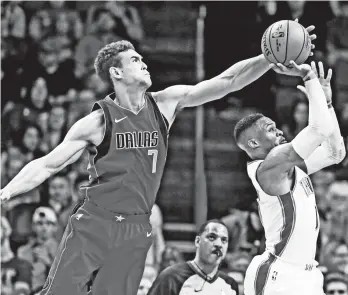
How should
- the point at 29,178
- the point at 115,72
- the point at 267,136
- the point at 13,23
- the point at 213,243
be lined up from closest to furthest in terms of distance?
the point at 29,178 → the point at 115,72 → the point at 267,136 → the point at 213,243 → the point at 13,23

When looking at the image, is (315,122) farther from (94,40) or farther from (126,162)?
(94,40)

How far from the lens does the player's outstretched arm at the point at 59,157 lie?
176 inches

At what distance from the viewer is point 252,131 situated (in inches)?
209

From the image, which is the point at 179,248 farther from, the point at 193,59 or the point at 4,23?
the point at 4,23

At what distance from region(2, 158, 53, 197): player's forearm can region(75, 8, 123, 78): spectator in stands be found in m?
4.98

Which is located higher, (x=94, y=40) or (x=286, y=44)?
(x=94, y=40)

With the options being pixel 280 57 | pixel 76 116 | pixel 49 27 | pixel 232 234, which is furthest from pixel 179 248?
pixel 280 57

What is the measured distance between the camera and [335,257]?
809 centimetres

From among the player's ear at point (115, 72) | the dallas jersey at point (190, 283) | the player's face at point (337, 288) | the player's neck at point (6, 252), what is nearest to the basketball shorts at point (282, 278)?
the dallas jersey at point (190, 283)

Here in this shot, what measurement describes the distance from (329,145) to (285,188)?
24.2 inches

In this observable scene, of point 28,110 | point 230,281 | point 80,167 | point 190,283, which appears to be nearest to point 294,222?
point 230,281

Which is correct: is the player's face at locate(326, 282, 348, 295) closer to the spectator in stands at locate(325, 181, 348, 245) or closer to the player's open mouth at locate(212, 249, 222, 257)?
the spectator in stands at locate(325, 181, 348, 245)

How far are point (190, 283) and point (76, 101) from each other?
3527mm

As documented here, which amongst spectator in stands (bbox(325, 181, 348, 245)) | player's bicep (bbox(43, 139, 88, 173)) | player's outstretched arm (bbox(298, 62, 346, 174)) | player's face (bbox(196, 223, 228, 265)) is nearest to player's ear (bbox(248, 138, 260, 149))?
player's outstretched arm (bbox(298, 62, 346, 174))
